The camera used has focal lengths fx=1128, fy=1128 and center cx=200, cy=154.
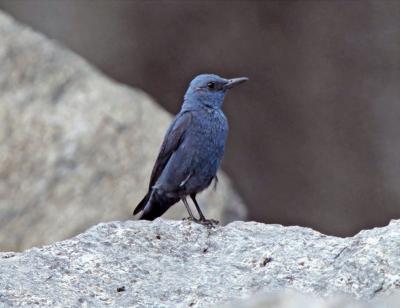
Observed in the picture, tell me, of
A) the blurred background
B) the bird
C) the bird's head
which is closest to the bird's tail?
the bird

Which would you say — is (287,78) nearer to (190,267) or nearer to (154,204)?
(154,204)

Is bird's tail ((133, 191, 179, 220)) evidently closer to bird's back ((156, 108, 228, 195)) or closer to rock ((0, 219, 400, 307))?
bird's back ((156, 108, 228, 195))

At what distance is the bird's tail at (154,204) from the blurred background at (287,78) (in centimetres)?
416

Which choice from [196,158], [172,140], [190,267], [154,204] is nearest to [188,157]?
[196,158]

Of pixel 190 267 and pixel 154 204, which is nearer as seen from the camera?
pixel 190 267

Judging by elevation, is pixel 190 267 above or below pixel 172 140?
below

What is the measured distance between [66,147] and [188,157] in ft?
5.44

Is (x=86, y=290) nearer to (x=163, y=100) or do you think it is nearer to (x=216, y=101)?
(x=216, y=101)

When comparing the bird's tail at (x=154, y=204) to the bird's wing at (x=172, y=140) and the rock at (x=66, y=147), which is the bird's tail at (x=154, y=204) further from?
the rock at (x=66, y=147)

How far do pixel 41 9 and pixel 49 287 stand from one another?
7188mm

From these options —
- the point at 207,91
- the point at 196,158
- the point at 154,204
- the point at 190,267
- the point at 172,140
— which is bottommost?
the point at 190,267

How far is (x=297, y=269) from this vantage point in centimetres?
410

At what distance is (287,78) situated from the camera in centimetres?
1056

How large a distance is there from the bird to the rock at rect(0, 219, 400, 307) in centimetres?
145
